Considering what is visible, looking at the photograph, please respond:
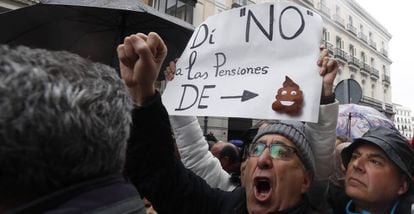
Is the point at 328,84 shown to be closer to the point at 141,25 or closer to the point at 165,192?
the point at 165,192

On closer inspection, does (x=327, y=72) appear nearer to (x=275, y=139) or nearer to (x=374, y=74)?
(x=275, y=139)

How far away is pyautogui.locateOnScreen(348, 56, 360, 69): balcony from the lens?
2411 cm

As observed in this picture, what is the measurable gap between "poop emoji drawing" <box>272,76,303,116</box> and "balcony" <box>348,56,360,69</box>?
80.4ft

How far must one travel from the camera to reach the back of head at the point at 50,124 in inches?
23.1

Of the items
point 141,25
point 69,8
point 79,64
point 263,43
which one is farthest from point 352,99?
point 79,64

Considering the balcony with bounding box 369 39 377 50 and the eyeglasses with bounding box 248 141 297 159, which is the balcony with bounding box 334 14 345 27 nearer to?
the balcony with bounding box 369 39 377 50

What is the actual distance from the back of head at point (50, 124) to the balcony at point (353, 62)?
25.5m

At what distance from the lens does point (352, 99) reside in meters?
4.14

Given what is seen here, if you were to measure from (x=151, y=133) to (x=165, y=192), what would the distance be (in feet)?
0.86

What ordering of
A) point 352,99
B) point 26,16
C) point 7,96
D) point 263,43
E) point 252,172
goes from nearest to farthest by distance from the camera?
point 7,96 < point 252,172 < point 263,43 < point 26,16 < point 352,99

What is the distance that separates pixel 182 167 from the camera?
4.94ft

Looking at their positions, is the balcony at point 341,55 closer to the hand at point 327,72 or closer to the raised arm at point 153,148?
Result: the hand at point 327,72

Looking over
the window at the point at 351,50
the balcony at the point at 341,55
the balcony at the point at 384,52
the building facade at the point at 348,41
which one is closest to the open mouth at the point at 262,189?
the building facade at the point at 348,41

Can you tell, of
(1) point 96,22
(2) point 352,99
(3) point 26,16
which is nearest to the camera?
(3) point 26,16
